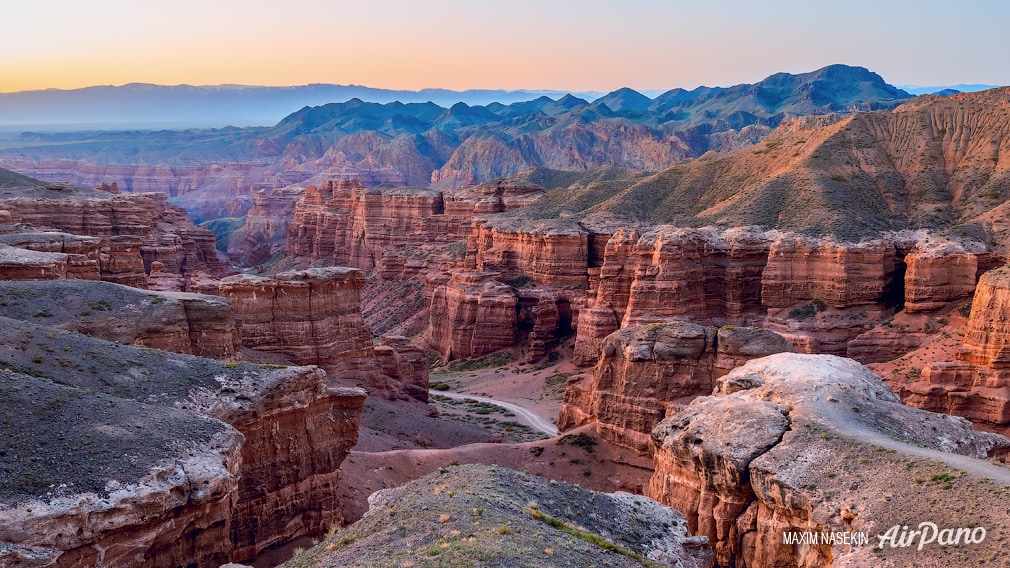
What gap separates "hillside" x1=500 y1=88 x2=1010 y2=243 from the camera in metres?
60.3

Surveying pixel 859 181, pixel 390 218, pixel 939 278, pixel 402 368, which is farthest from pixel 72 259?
pixel 390 218

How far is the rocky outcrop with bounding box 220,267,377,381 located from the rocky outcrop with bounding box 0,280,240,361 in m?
5.22

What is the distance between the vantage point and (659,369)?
1444 inches

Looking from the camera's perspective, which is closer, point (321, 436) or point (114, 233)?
point (321, 436)

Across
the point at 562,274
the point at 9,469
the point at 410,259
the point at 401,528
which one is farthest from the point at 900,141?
the point at 9,469

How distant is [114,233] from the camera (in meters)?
74.3

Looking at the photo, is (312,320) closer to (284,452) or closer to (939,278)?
(284,452)

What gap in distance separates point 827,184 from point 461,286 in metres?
30.7

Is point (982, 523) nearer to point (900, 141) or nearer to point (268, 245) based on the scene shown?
point (900, 141)

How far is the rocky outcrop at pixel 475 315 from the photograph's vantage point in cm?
7256

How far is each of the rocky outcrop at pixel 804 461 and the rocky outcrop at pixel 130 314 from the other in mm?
18417

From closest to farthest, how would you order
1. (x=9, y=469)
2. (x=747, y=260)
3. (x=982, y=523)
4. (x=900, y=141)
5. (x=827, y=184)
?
(x=9, y=469) → (x=982, y=523) → (x=747, y=260) → (x=827, y=184) → (x=900, y=141)

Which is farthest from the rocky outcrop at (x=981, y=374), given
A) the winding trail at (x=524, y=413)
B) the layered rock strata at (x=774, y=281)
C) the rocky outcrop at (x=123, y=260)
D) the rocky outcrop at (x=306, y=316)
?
the rocky outcrop at (x=123, y=260)

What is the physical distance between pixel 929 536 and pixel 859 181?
52.1 meters
